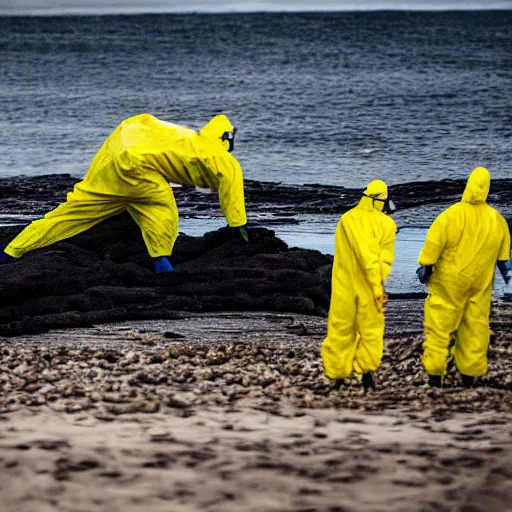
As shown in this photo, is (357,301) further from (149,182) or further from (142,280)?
(149,182)

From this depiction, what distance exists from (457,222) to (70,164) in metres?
15.2

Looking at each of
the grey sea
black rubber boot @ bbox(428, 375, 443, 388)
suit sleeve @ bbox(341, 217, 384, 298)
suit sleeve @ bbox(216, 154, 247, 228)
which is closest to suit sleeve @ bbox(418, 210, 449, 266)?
suit sleeve @ bbox(341, 217, 384, 298)

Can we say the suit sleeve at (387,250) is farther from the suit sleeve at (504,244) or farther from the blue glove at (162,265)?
the blue glove at (162,265)

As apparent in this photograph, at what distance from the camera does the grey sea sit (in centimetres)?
2031

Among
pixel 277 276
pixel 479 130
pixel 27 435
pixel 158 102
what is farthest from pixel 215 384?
pixel 158 102

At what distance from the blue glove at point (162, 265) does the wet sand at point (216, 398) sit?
88 millimetres

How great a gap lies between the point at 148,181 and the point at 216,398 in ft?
11.2

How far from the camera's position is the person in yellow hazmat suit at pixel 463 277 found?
662cm

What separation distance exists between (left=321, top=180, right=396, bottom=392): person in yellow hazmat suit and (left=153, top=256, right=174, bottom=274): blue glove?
2.88m

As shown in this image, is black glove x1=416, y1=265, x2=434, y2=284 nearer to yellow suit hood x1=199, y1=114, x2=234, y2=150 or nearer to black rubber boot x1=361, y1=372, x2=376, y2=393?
black rubber boot x1=361, y1=372, x2=376, y2=393

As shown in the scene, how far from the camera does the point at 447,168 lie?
65.6 feet

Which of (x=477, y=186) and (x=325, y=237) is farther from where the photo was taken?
(x=325, y=237)

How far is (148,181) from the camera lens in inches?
362

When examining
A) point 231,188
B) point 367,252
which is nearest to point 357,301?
point 367,252
